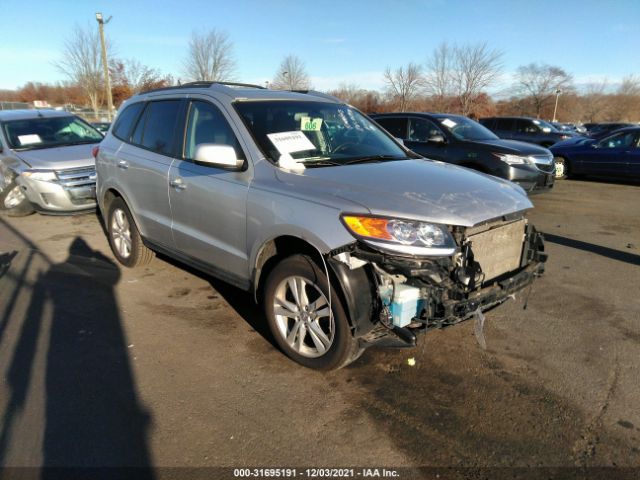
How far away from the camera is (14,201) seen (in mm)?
7703

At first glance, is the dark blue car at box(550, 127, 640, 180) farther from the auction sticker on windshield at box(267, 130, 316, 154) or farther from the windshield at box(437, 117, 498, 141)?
the auction sticker on windshield at box(267, 130, 316, 154)

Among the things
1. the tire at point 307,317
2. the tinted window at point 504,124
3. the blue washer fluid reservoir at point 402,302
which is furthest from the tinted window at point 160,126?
the tinted window at point 504,124

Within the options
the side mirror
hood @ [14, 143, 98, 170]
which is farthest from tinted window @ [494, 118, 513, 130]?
the side mirror

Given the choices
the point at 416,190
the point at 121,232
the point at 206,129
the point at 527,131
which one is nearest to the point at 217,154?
the point at 206,129

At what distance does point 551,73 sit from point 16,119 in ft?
201

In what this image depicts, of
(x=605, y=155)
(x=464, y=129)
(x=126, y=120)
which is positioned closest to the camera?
(x=126, y=120)

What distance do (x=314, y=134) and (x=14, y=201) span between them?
20.8 ft

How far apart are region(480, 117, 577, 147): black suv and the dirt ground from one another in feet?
42.3

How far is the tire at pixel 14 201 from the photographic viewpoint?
760 cm

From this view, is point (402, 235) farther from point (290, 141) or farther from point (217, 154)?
point (217, 154)

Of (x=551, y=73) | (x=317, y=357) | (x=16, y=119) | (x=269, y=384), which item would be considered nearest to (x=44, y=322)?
(x=269, y=384)

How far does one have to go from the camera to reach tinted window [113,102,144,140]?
16.4 ft

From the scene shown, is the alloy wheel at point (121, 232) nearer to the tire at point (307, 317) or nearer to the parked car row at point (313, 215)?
the parked car row at point (313, 215)

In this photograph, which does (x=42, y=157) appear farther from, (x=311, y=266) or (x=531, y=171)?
(x=531, y=171)
